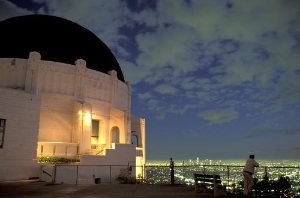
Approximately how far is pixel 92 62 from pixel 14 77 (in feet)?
27.1

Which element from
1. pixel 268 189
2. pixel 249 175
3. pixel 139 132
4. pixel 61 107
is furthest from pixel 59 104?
pixel 249 175

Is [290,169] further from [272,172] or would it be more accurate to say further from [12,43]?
[12,43]

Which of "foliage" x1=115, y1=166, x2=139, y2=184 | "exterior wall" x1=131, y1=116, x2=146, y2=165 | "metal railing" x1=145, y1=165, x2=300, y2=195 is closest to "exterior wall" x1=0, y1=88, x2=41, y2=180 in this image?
"foliage" x1=115, y1=166, x2=139, y2=184

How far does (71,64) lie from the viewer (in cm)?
2970

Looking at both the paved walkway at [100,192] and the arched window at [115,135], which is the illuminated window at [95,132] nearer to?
the arched window at [115,135]

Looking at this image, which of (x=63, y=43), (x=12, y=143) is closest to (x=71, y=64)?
(x=63, y=43)

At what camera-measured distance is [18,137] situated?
21719 millimetres

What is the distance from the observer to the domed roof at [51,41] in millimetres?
29141

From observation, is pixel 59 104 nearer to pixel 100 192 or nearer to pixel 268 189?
pixel 100 192

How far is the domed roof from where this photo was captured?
29.1 m

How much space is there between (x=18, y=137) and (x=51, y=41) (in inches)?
494

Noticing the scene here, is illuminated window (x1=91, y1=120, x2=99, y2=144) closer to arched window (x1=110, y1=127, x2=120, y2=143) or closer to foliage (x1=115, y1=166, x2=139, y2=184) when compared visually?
arched window (x1=110, y1=127, x2=120, y2=143)

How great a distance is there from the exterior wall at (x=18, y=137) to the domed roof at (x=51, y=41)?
786cm

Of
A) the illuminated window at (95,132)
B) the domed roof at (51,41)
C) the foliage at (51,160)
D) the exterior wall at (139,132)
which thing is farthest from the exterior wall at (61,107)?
the exterior wall at (139,132)
